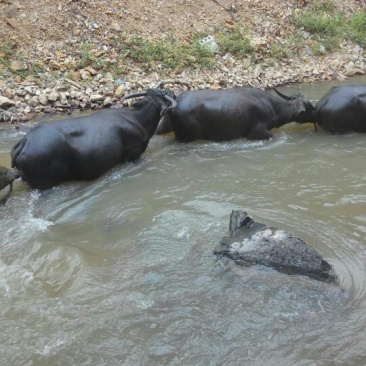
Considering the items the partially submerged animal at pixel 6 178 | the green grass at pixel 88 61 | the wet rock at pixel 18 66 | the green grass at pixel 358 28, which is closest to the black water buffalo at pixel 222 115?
the partially submerged animal at pixel 6 178

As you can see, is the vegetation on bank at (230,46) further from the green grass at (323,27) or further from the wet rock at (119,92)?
the wet rock at (119,92)

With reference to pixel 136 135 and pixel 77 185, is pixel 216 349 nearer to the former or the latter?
pixel 77 185

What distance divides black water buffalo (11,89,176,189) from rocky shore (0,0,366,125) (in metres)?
2.27

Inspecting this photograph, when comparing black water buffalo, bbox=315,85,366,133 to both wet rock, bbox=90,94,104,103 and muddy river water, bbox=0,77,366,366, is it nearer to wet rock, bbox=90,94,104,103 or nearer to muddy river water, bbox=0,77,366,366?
muddy river water, bbox=0,77,366,366

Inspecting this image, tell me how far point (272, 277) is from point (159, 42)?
28.6 ft

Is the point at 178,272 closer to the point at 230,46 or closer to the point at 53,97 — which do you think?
the point at 53,97

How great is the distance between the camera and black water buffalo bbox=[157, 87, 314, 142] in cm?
805

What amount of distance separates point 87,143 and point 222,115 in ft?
8.22

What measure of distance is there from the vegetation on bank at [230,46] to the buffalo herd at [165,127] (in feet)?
11.0

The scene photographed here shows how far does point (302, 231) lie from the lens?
17.2 ft

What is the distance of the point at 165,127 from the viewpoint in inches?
337

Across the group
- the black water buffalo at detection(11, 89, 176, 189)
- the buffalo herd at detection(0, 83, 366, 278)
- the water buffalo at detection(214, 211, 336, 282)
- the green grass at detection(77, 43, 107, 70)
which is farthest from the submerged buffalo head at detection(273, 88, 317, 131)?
the water buffalo at detection(214, 211, 336, 282)

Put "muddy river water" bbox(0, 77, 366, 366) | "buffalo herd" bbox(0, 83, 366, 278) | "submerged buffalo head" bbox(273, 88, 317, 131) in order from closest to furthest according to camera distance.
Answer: "muddy river water" bbox(0, 77, 366, 366), "buffalo herd" bbox(0, 83, 366, 278), "submerged buffalo head" bbox(273, 88, 317, 131)

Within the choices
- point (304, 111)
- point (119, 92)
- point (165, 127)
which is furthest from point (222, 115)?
point (119, 92)
